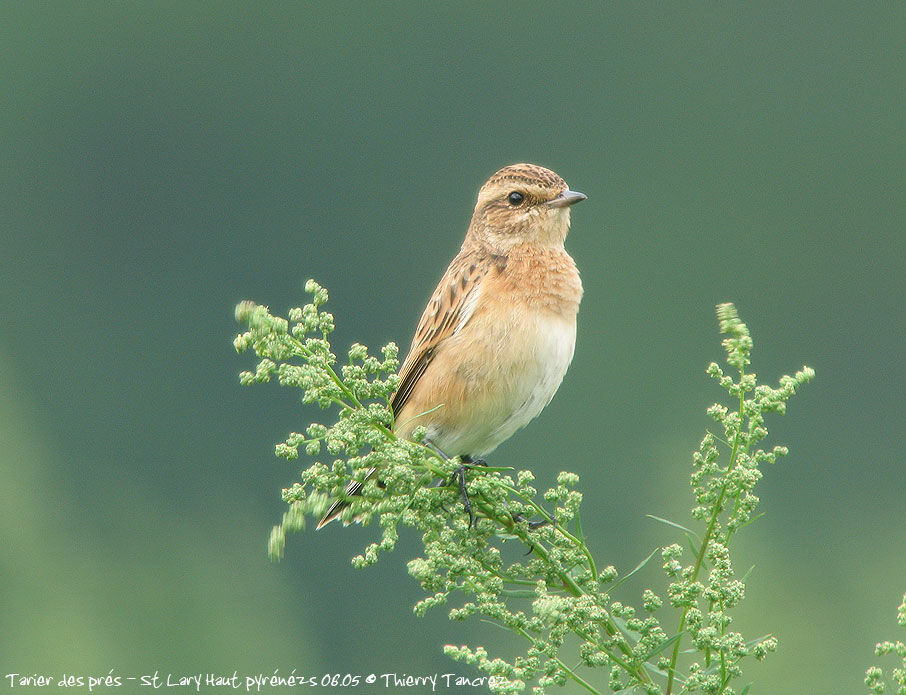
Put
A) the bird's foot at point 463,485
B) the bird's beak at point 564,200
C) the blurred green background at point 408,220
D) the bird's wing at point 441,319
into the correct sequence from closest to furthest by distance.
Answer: the bird's foot at point 463,485 → the bird's wing at point 441,319 → the bird's beak at point 564,200 → the blurred green background at point 408,220

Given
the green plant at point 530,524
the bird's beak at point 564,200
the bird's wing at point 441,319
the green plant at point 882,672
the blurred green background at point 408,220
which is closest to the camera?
the green plant at point 882,672

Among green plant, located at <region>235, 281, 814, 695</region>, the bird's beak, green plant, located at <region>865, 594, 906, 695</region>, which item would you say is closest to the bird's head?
the bird's beak

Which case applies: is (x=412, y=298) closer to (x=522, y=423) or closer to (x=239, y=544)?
(x=239, y=544)

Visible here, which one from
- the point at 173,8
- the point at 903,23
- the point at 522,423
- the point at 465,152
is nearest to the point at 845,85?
the point at 903,23

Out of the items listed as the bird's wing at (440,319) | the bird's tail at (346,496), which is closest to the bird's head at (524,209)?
the bird's wing at (440,319)

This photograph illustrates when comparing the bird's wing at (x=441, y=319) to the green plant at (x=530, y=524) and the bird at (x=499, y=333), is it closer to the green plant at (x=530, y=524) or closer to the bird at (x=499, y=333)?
the bird at (x=499, y=333)

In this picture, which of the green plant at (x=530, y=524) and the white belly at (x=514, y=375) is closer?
the green plant at (x=530, y=524)

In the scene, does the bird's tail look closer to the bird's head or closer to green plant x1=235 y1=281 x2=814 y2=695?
green plant x1=235 y1=281 x2=814 y2=695
